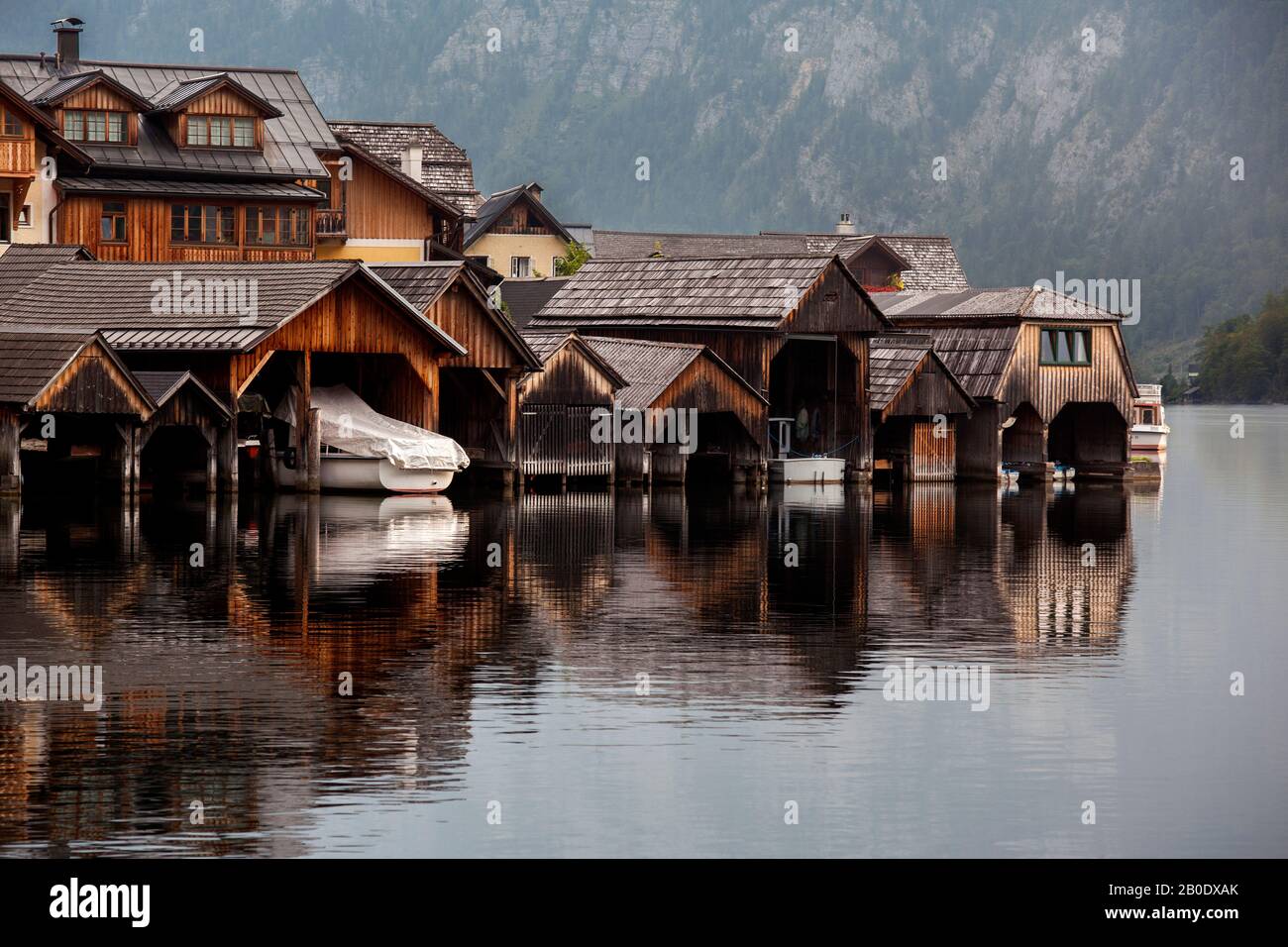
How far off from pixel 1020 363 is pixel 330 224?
25769mm

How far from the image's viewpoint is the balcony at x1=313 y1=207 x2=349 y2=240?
7919cm

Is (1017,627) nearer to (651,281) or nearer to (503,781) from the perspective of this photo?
(503,781)

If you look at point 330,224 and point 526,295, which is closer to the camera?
point 330,224

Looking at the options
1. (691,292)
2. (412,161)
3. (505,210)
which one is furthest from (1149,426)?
(505,210)

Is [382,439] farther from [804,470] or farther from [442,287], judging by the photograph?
[804,470]

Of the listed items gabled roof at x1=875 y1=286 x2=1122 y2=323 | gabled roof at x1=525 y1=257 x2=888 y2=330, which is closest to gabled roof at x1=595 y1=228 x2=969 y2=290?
gabled roof at x1=875 y1=286 x2=1122 y2=323

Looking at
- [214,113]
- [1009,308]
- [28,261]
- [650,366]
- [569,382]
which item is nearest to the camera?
[28,261]

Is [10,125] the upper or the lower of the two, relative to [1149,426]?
upper

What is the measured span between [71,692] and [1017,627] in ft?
46.4

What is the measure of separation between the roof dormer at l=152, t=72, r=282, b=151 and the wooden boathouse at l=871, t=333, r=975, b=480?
22.7 metres

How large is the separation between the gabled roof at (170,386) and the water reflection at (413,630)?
2.60m

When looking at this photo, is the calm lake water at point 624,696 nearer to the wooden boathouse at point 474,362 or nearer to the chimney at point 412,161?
the wooden boathouse at point 474,362

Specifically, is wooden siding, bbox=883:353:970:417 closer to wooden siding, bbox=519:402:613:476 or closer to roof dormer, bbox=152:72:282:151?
wooden siding, bbox=519:402:613:476

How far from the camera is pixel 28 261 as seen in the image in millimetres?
59188
